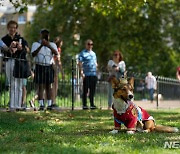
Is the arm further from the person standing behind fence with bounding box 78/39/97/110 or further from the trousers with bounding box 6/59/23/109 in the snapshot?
the person standing behind fence with bounding box 78/39/97/110

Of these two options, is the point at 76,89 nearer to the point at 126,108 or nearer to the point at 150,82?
the point at 150,82

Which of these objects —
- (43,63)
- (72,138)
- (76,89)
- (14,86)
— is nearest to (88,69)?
(43,63)

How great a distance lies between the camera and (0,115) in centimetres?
984

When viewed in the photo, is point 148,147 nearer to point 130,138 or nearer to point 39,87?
point 130,138

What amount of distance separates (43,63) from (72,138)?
5.53 m

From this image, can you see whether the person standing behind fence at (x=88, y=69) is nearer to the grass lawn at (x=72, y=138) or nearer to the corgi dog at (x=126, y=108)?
the grass lawn at (x=72, y=138)

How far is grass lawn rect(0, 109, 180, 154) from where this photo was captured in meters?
5.55

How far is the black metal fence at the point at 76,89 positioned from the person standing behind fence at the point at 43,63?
97 centimetres

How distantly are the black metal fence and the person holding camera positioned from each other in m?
0.33

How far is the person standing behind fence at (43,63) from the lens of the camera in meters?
11.8

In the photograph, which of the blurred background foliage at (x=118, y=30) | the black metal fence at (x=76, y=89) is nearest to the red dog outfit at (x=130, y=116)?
the black metal fence at (x=76, y=89)

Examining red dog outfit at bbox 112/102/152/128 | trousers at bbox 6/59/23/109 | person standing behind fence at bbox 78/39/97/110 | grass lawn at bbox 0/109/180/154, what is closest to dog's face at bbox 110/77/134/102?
red dog outfit at bbox 112/102/152/128

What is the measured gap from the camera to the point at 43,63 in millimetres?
11875

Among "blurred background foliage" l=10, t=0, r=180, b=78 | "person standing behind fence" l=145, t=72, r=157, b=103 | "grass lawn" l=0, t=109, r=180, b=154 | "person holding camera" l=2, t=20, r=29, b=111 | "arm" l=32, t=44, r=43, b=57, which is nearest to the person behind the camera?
"grass lawn" l=0, t=109, r=180, b=154
